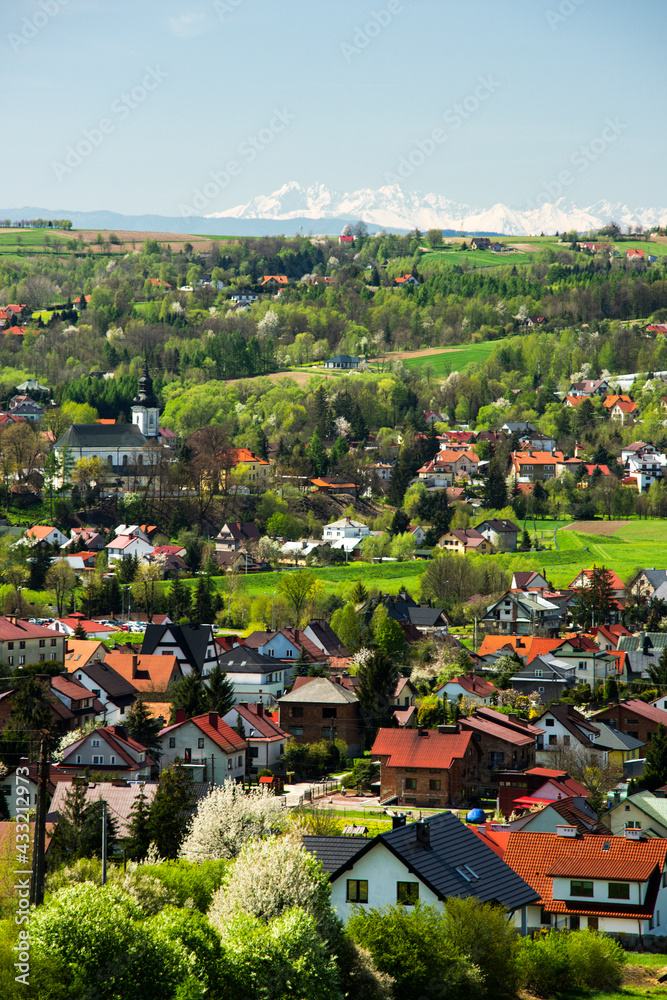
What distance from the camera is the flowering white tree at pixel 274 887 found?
1767 cm

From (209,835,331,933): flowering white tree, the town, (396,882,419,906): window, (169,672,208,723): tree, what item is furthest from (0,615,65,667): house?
(209,835,331,933): flowering white tree

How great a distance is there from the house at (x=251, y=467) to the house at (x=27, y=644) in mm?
44696

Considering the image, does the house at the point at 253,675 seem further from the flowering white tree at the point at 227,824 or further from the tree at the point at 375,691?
the flowering white tree at the point at 227,824

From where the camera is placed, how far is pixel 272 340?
14500 centimetres

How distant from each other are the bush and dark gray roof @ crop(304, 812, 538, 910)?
0.84 m

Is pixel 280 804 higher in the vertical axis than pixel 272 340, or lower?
lower

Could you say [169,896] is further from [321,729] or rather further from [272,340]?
[272,340]

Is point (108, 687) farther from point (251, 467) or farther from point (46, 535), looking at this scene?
point (251, 467)

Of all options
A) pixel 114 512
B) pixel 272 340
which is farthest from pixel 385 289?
pixel 114 512

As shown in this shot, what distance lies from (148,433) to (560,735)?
7287 centimetres

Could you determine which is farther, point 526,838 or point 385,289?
point 385,289

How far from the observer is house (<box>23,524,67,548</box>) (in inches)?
3132

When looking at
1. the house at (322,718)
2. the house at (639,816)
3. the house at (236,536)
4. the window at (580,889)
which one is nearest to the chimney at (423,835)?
the window at (580,889)

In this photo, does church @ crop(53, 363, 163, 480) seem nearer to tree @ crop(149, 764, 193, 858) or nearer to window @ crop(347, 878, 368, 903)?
tree @ crop(149, 764, 193, 858)
